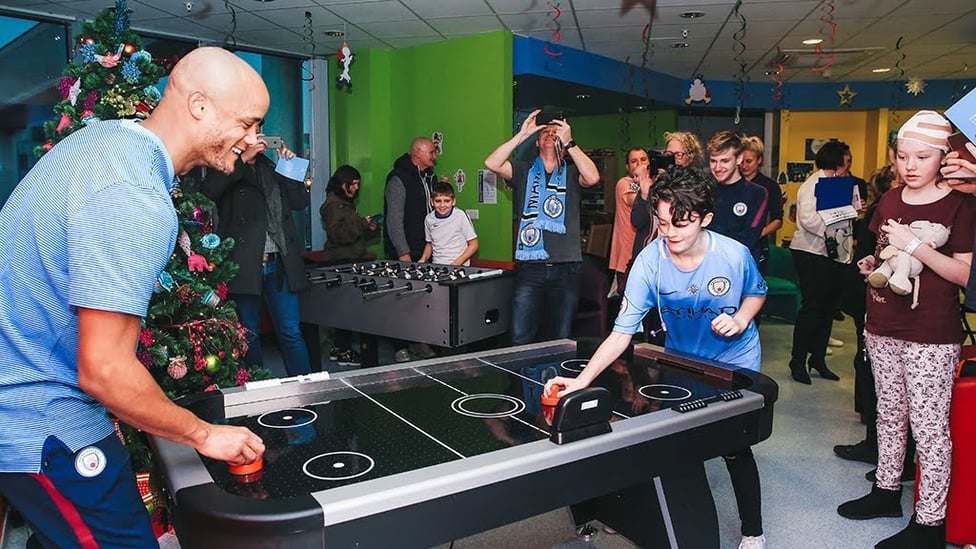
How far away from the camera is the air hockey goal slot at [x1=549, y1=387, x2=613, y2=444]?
1625 mm

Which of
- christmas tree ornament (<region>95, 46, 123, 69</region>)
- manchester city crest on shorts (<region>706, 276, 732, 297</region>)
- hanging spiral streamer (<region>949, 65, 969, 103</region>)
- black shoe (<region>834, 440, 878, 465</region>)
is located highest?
hanging spiral streamer (<region>949, 65, 969, 103</region>)

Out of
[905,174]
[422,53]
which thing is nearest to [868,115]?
[422,53]

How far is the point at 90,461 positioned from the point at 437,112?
546 cm

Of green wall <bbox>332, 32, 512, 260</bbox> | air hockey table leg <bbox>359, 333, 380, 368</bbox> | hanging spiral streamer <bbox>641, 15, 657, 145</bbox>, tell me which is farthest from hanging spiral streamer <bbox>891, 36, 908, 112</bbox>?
air hockey table leg <bbox>359, 333, 380, 368</bbox>

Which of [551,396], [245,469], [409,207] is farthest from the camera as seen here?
[409,207]

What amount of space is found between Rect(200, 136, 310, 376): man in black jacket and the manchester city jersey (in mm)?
2173

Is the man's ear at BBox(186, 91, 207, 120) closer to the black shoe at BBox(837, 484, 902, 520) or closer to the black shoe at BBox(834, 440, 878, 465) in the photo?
the black shoe at BBox(837, 484, 902, 520)

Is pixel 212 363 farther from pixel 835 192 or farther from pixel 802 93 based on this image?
pixel 802 93

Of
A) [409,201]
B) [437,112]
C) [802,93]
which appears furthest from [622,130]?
[409,201]

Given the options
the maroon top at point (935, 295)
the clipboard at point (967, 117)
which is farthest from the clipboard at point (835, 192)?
the clipboard at point (967, 117)

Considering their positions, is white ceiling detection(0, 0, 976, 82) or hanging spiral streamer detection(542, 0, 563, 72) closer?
white ceiling detection(0, 0, 976, 82)

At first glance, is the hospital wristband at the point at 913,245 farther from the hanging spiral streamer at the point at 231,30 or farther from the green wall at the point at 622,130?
the green wall at the point at 622,130

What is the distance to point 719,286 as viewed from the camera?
2.34 meters

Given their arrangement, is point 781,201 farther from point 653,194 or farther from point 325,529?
point 325,529
